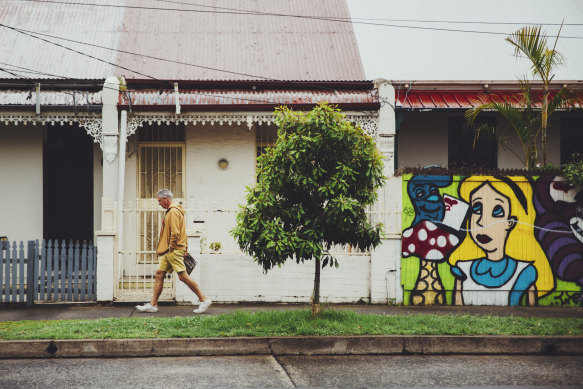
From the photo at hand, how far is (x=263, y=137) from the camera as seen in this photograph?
12086 mm

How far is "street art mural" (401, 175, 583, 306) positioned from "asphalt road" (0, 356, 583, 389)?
9.31ft

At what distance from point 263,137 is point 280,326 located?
18.2 ft

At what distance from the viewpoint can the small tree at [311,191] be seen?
7.21 metres

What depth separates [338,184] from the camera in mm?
7211

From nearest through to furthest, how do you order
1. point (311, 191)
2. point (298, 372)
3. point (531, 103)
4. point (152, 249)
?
point (298, 372)
point (311, 191)
point (152, 249)
point (531, 103)

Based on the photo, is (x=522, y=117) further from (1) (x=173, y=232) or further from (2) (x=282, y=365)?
(2) (x=282, y=365)

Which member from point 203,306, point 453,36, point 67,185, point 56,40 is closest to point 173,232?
point 203,306

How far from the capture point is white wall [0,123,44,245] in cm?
1184

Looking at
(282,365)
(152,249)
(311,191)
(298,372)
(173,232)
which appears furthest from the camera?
(152,249)

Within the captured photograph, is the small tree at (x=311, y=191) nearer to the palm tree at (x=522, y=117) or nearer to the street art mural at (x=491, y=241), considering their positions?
the street art mural at (x=491, y=241)

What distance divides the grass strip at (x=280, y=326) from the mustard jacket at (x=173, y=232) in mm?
1119

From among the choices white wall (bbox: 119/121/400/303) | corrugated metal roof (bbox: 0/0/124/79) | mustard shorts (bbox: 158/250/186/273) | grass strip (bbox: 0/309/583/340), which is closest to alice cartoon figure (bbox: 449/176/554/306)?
white wall (bbox: 119/121/400/303)

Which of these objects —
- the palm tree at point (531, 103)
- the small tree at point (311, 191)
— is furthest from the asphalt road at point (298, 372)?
the palm tree at point (531, 103)

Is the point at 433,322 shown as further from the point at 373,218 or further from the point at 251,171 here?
the point at 251,171
